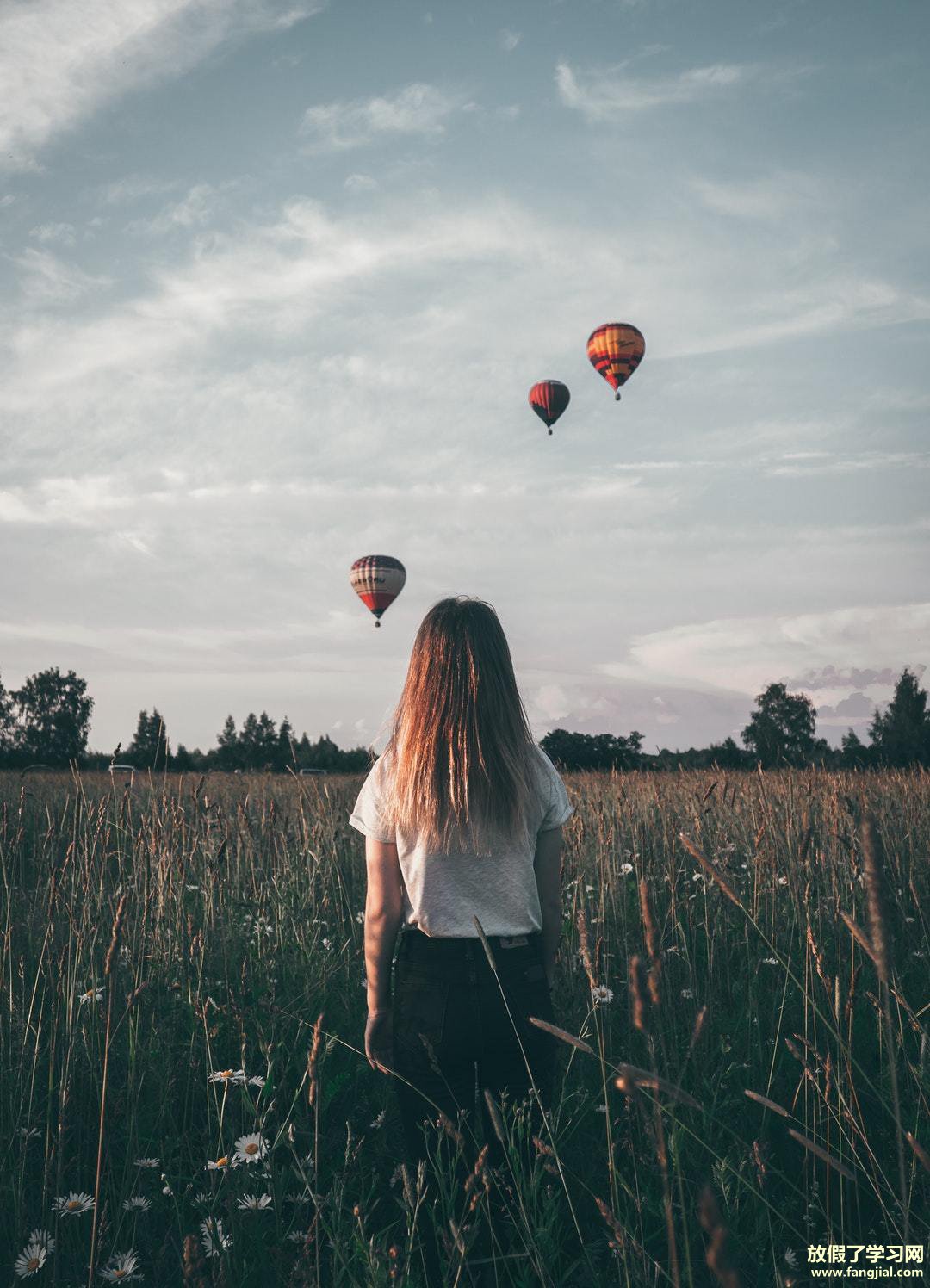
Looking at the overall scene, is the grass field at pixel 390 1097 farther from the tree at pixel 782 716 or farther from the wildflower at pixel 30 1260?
the tree at pixel 782 716

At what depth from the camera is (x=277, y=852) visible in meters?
5.95

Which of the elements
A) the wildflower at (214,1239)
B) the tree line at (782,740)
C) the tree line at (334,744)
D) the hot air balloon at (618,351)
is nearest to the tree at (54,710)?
the tree line at (334,744)

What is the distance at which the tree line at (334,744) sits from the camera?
36844mm

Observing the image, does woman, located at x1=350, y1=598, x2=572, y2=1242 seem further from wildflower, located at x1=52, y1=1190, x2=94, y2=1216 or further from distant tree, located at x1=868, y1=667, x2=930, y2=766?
distant tree, located at x1=868, y1=667, x2=930, y2=766

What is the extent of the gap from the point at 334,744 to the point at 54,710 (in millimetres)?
39122

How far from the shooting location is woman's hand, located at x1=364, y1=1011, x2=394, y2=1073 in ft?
8.07

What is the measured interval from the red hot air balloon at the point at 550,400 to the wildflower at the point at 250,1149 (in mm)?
21030

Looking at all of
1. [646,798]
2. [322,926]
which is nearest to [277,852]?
[322,926]

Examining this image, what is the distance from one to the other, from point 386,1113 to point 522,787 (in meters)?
1.44

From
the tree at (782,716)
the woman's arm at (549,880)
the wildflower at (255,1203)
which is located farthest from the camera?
the tree at (782,716)

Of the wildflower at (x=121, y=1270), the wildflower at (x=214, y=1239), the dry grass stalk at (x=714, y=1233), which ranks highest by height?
the dry grass stalk at (x=714, y=1233)

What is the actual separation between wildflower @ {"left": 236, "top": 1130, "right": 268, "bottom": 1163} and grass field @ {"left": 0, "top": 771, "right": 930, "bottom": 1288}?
0.04 ft

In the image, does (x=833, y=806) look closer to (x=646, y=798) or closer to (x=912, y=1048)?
(x=912, y=1048)

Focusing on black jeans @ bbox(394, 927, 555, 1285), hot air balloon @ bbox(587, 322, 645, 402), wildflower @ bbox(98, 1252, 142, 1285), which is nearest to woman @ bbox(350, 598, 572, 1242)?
black jeans @ bbox(394, 927, 555, 1285)
